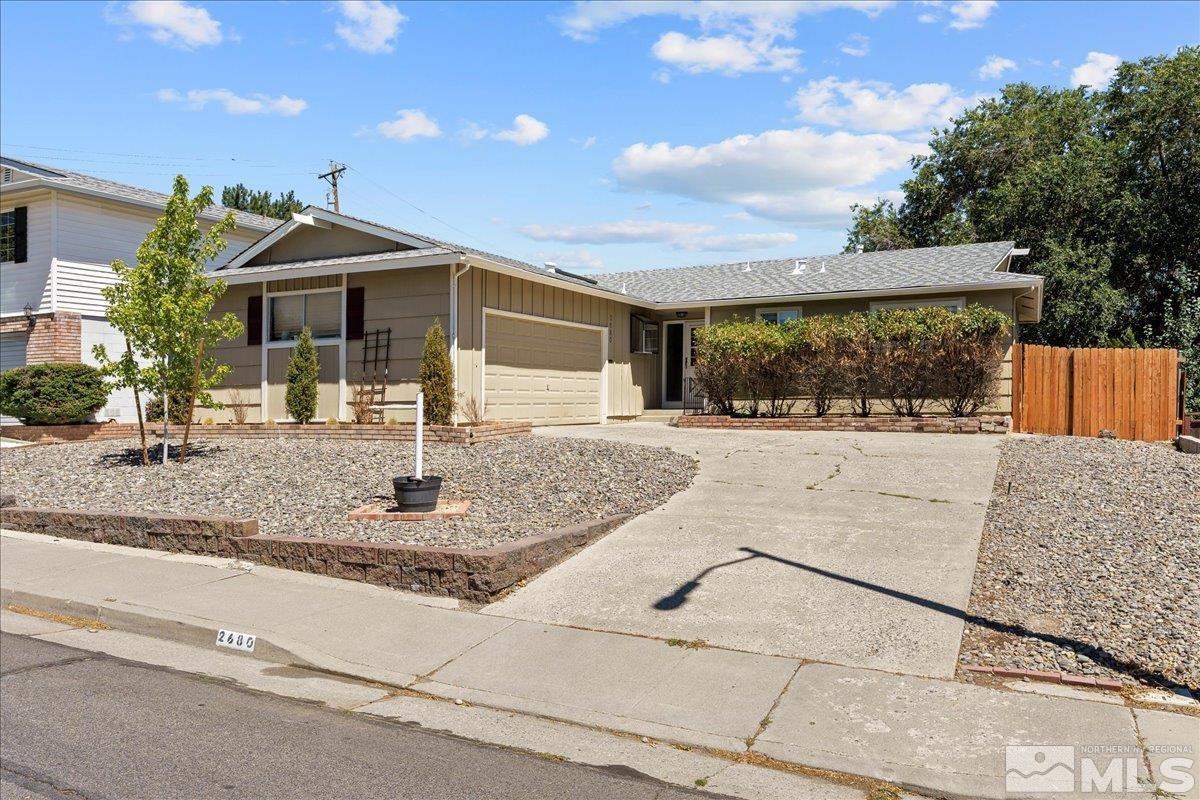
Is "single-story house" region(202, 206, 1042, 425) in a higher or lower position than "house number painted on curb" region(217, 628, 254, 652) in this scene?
higher

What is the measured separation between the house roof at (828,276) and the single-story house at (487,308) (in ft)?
0.25

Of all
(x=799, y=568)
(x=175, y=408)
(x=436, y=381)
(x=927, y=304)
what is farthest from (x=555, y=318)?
(x=799, y=568)

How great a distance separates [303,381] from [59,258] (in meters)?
8.59

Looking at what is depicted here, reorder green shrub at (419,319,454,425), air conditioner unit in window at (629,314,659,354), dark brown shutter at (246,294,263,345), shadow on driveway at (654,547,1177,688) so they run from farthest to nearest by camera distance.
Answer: air conditioner unit in window at (629,314,659,354)
dark brown shutter at (246,294,263,345)
green shrub at (419,319,454,425)
shadow on driveway at (654,547,1177,688)

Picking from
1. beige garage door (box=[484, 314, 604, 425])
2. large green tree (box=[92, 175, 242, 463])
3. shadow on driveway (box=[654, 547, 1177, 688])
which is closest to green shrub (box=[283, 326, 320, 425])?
beige garage door (box=[484, 314, 604, 425])

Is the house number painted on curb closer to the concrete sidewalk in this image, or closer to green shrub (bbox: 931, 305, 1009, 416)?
the concrete sidewalk

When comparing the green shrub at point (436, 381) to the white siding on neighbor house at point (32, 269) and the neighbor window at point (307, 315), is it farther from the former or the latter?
the white siding on neighbor house at point (32, 269)

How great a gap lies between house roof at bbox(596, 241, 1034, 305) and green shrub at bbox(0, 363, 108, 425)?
492 inches

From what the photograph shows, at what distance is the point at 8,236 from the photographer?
2098cm

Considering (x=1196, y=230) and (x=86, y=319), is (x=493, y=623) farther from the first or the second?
(x=1196, y=230)

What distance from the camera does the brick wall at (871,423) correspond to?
15.3 m

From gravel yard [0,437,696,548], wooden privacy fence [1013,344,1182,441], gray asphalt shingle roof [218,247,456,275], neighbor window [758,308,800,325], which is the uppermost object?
gray asphalt shingle roof [218,247,456,275]

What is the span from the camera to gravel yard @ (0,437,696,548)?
8.94 metres

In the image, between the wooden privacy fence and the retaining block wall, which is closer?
the retaining block wall
